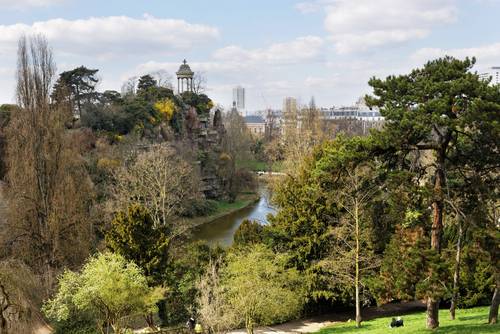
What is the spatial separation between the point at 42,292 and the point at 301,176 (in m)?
12.2

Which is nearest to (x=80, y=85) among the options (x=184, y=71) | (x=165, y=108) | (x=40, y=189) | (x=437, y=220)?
(x=165, y=108)

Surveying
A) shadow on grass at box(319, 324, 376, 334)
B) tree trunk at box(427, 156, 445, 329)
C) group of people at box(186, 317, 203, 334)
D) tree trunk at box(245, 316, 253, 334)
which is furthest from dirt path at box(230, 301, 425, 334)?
tree trunk at box(427, 156, 445, 329)

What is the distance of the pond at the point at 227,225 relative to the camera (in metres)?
40.9

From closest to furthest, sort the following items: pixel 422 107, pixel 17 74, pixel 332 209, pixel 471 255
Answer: pixel 422 107 < pixel 471 255 < pixel 332 209 < pixel 17 74

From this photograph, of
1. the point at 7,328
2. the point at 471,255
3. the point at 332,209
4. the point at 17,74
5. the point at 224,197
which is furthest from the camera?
the point at 224,197

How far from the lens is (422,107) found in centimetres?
1240

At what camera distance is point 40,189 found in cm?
2317

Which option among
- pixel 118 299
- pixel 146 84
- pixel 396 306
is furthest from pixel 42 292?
pixel 146 84

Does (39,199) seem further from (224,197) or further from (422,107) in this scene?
(224,197)

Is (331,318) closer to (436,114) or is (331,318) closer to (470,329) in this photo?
(470,329)

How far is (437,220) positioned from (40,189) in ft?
58.4

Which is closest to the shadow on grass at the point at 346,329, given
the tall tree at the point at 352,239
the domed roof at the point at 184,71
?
the tall tree at the point at 352,239

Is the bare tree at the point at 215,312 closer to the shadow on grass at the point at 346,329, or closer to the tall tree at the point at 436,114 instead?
Result: the shadow on grass at the point at 346,329

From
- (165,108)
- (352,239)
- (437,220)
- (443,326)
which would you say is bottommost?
(443,326)
